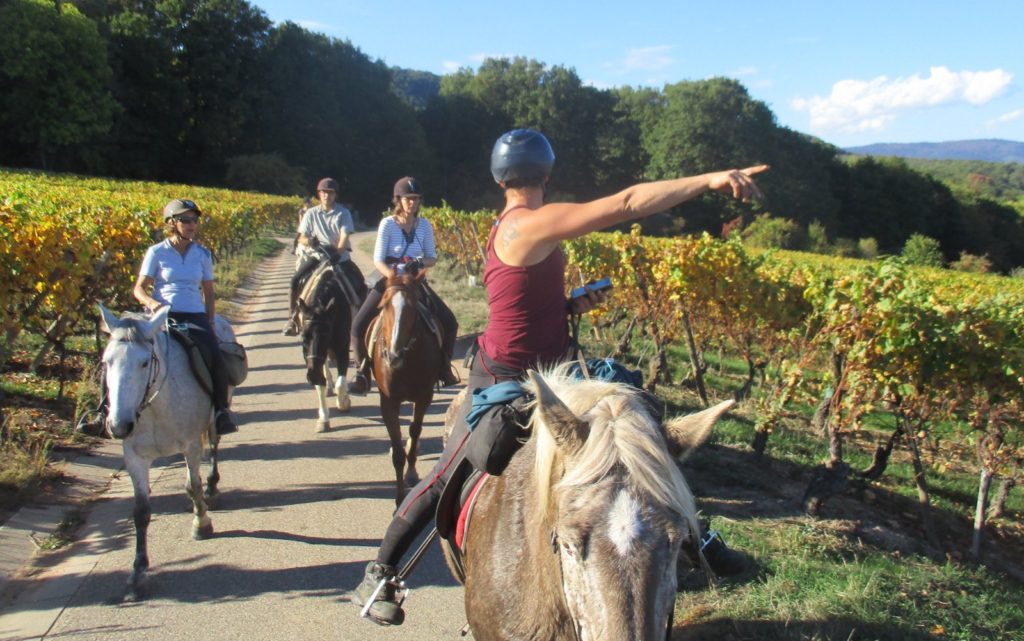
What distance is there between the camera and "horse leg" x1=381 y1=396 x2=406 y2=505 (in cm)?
561

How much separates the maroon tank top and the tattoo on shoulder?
79 mm

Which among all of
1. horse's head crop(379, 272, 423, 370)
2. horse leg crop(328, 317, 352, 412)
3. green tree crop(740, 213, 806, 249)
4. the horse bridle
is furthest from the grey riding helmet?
green tree crop(740, 213, 806, 249)

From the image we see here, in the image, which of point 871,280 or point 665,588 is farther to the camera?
point 871,280

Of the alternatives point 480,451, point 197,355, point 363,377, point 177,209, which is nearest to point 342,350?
point 363,377

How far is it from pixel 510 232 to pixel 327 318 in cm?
598

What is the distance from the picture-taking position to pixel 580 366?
282cm

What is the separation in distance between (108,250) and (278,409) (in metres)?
2.68

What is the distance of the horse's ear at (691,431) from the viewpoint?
2.19 metres

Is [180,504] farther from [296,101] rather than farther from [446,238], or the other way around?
[296,101]

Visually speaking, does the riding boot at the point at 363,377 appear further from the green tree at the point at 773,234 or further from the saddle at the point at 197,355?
the green tree at the point at 773,234

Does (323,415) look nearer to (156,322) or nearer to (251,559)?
(251,559)

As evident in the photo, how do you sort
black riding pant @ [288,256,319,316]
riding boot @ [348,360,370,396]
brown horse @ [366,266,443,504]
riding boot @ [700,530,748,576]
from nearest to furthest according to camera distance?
riding boot @ [700,530,748,576] < brown horse @ [366,266,443,504] < riding boot @ [348,360,370,396] < black riding pant @ [288,256,319,316]

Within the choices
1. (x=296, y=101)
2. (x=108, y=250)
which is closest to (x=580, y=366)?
(x=108, y=250)

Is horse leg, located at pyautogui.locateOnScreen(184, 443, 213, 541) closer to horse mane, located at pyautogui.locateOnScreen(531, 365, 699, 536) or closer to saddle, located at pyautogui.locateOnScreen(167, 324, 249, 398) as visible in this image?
saddle, located at pyautogui.locateOnScreen(167, 324, 249, 398)
